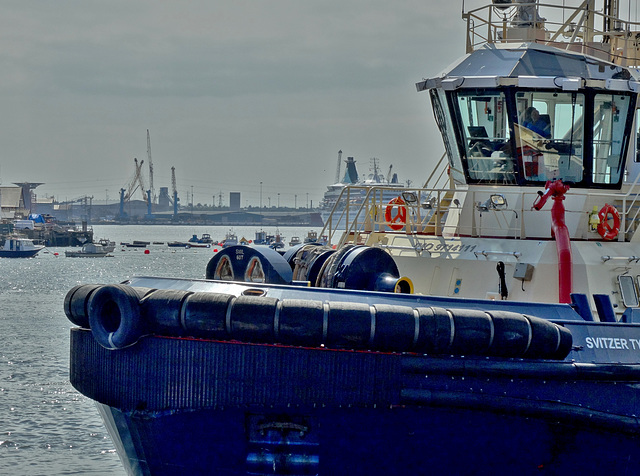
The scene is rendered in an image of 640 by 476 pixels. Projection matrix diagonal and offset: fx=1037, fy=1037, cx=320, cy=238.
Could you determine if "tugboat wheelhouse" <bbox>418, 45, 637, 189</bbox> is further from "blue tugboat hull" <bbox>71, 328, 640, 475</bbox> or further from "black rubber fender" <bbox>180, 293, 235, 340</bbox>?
"black rubber fender" <bbox>180, 293, 235, 340</bbox>

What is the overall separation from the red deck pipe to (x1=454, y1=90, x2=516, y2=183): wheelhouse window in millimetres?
994

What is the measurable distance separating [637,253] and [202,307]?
17.4 feet

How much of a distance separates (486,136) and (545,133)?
0.71m

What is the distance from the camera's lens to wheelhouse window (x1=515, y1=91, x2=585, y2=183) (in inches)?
479

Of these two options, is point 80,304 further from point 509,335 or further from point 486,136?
point 486,136

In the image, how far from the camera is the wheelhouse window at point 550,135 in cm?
1217

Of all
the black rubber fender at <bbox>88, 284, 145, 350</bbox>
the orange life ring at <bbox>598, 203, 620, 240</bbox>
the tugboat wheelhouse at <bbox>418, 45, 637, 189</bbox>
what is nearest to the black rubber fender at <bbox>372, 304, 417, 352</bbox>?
the black rubber fender at <bbox>88, 284, 145, 350</bbox>

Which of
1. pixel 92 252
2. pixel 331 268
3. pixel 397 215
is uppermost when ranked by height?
pixel 397 215

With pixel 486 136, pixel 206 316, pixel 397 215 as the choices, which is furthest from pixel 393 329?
pixel 397 215

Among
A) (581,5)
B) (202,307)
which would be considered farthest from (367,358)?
(581,5)

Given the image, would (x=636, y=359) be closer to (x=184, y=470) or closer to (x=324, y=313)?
(x=324, y=313)

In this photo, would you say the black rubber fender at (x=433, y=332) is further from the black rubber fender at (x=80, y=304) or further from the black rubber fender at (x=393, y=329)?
the black rubber fender at (x=80, y=304)

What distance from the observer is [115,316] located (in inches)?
387

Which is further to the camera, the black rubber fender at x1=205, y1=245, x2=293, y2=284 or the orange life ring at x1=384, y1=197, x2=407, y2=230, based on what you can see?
the orange life ring at x1=384, y1=197, x2=407, y2=230
